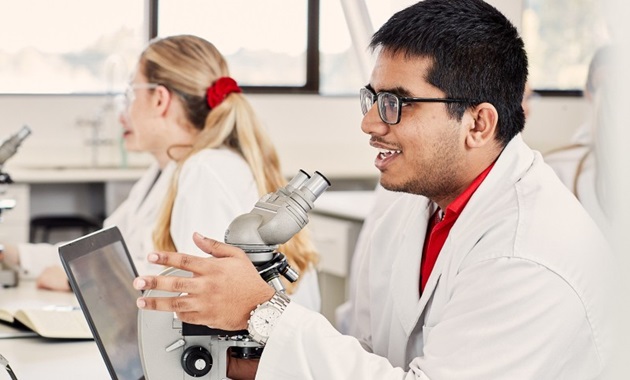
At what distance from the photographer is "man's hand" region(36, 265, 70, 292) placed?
2.49 metres

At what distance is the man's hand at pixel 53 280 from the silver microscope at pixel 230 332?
1200 mm

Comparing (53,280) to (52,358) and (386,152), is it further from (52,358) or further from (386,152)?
(386,152)

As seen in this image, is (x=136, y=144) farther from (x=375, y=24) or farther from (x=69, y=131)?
(x=69, y=131)

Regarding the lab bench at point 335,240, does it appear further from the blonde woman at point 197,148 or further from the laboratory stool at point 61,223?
the laboratory stool at point 61,223

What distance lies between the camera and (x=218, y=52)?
8.27ft

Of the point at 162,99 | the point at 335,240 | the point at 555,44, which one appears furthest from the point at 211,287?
the point at 555,44

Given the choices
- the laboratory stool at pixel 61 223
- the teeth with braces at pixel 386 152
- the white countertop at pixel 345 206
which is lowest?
the laboratory stool at pixel 61 223

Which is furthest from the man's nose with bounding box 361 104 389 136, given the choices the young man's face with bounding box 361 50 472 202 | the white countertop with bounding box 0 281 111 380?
the white countertop with bounding box 0 281 111 380

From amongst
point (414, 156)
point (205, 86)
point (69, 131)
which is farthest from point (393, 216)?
point (69, 131)

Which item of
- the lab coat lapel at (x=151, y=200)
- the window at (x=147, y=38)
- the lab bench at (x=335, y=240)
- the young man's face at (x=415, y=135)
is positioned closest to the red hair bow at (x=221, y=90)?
the lab coat lapel at (x=151, y=200)

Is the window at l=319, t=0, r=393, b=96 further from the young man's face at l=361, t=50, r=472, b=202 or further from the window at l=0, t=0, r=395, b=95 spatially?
the young man's face at l=361, t=50, r=472, b=202

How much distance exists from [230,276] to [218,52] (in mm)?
1356

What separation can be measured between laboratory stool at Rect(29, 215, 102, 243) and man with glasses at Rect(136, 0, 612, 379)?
3885mm

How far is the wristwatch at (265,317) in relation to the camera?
130 centimetres
